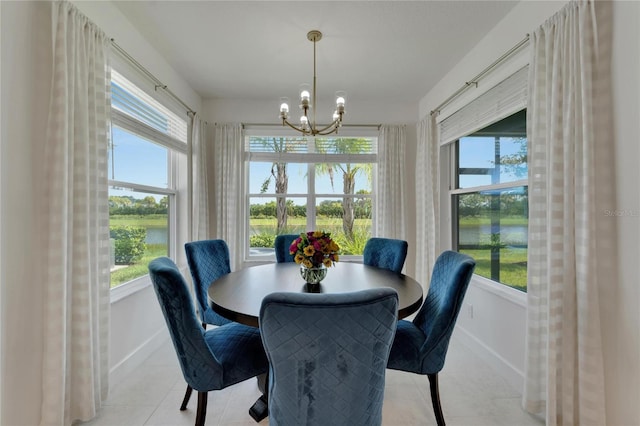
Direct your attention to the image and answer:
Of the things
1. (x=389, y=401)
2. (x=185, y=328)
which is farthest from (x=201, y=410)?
(x=389, y=401)

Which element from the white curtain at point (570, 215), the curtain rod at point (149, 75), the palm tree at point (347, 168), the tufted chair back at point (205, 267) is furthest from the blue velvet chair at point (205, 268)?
the white curtain at point (570, 215)

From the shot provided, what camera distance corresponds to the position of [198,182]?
11.1ft

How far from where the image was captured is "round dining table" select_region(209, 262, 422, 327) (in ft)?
4.67

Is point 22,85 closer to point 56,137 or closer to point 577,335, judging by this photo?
point 56,137

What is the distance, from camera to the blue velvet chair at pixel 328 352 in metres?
0.92

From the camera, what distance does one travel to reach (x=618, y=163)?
1421 mm

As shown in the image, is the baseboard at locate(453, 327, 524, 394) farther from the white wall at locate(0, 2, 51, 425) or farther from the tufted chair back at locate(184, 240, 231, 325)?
the white wall at locate(0, 2, 51, 425)

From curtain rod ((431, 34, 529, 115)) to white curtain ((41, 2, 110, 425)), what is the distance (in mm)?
2742

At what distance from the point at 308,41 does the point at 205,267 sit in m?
2.05

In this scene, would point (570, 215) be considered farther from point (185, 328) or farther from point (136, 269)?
point (136, 269)

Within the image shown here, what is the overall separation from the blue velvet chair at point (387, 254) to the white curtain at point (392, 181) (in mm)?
941

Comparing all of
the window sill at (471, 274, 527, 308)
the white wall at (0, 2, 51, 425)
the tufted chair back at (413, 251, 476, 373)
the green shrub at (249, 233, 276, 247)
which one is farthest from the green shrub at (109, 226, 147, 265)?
the window sill at (471, 274, 527, 308)

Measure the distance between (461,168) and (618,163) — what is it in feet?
5.79

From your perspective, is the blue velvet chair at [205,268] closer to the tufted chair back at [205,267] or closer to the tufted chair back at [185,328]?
the tufted chair back at [205,267]
